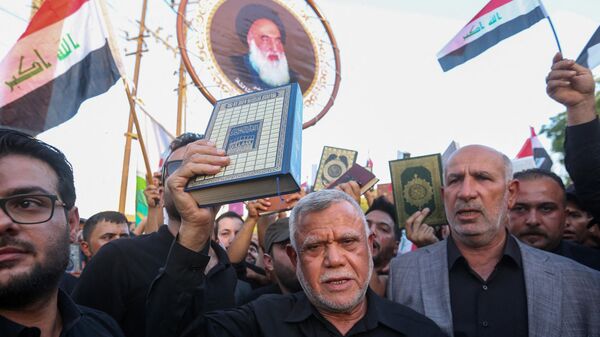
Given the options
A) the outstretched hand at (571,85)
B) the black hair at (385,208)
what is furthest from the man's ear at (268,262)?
the outstretched hand at (571,85)

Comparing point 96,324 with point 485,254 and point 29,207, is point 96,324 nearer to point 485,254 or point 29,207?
point 29,207

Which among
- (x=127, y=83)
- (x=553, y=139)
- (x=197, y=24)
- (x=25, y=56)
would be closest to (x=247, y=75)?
(x=197, y=24)

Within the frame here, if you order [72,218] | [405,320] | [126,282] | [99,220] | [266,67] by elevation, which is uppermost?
[266,67]

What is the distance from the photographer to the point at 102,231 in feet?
15.4

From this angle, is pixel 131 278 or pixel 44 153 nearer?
pixel 44 153

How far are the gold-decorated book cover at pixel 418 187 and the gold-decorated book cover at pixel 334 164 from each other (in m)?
1.08

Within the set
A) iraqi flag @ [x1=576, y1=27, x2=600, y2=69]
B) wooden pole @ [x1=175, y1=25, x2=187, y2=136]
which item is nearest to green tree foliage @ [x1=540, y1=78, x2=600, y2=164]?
wooden pole @ [x1=175, y1=25, x2=187, y2=136]

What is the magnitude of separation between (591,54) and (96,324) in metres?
3.41

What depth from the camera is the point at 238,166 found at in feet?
5.97

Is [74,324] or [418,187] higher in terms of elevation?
[418,187]

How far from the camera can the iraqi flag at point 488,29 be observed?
411 centimetres

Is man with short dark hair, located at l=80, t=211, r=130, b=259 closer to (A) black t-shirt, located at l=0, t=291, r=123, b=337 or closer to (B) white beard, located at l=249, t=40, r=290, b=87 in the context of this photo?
(B) white beard, located at l=249, t=40, r=290, b=87

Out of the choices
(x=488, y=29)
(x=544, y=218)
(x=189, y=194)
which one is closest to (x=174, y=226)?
(x=189, y=194)

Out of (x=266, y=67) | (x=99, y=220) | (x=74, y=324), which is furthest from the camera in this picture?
(x=266, y=67)
